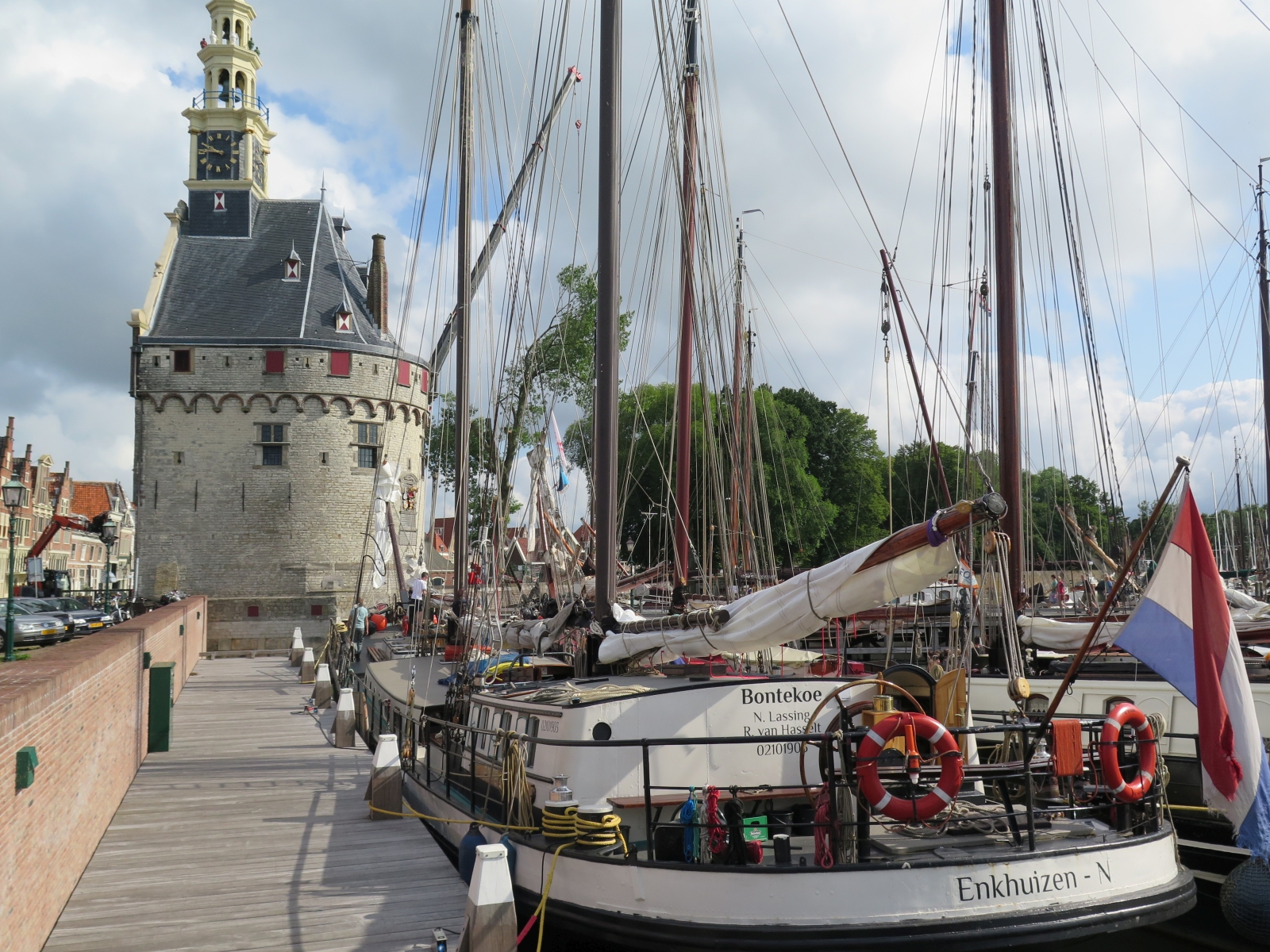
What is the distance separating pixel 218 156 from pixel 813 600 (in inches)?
1836

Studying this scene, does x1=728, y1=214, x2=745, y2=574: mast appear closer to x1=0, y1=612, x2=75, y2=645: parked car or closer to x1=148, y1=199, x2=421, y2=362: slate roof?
x1=0, y1=612, x2=75, y2=645: parked car

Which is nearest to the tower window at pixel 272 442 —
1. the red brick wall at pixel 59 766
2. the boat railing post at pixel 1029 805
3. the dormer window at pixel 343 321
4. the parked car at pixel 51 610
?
the dormer window at pixel 343 321

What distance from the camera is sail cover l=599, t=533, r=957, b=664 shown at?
283 inches

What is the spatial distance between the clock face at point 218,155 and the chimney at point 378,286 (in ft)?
23.3

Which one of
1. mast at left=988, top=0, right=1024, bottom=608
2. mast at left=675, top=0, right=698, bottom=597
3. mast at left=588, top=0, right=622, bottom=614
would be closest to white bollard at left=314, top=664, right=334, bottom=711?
mast at left=675, top=0, right=698, bottom=597

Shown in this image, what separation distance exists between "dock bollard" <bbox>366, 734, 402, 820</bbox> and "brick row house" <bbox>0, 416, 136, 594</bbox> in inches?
1668

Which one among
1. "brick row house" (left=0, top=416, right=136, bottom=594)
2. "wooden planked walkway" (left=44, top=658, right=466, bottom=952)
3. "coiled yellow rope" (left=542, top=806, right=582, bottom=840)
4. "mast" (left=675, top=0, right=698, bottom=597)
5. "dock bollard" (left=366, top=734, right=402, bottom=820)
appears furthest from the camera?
"brick row house" (left=0, top=416, right=136, bottom=594)

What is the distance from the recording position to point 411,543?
44.8 m

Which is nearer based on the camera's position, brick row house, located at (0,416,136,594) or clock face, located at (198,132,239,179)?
clock face, located at (198,132,239,179)

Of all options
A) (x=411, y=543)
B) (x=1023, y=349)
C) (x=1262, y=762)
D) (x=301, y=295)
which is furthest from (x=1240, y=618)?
(x=301, y=295)

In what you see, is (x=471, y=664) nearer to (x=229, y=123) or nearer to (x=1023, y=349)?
A: (x=1023, y=349)

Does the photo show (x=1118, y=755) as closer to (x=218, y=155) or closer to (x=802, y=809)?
(x=802, y=809)

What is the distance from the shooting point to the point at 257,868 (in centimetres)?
866

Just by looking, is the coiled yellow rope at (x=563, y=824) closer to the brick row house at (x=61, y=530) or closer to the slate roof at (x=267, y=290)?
the slate roof at (x=267, y=290)
